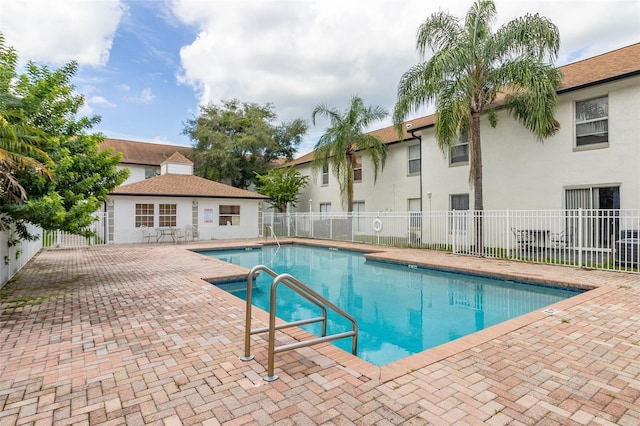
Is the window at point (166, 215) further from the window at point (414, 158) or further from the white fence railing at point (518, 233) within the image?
the window at point (414, 158)

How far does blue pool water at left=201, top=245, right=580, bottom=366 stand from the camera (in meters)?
6.10

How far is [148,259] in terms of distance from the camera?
41.6 feet

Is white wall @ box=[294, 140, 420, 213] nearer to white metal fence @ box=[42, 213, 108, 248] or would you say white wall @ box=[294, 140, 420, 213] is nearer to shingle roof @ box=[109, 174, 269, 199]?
shingle roof @ box=[109, 174, 269, 199]

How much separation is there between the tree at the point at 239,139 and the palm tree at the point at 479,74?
1850 cm

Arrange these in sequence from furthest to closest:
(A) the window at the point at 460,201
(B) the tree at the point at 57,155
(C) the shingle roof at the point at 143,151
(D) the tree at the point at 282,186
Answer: (C) the shingle roof at the point at 143,151
(D) the tree at the point at 282,186
(A) the window at the point at 460,201
(B) the tree at the point at 57,155

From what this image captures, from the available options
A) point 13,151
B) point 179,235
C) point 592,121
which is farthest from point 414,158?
point 13,151

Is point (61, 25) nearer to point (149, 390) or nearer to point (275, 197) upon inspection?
point (149, 390)

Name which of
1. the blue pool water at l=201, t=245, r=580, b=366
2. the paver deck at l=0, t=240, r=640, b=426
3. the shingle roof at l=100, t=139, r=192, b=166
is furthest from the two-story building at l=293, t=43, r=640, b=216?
the shingle roof at l=100, t=139, r=192, b=166

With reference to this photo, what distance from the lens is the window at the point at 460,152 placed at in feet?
52.8

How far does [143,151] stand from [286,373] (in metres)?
36.3

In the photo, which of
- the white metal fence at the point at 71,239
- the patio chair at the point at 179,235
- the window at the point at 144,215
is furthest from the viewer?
the patio chair at the point at 179,235

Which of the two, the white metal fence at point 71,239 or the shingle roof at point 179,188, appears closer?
the white metal fence at point 71,239

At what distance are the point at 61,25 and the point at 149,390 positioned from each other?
10.4 meters

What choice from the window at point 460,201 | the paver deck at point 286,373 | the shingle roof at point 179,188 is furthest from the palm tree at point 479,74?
the shingle roof at point 179,188
